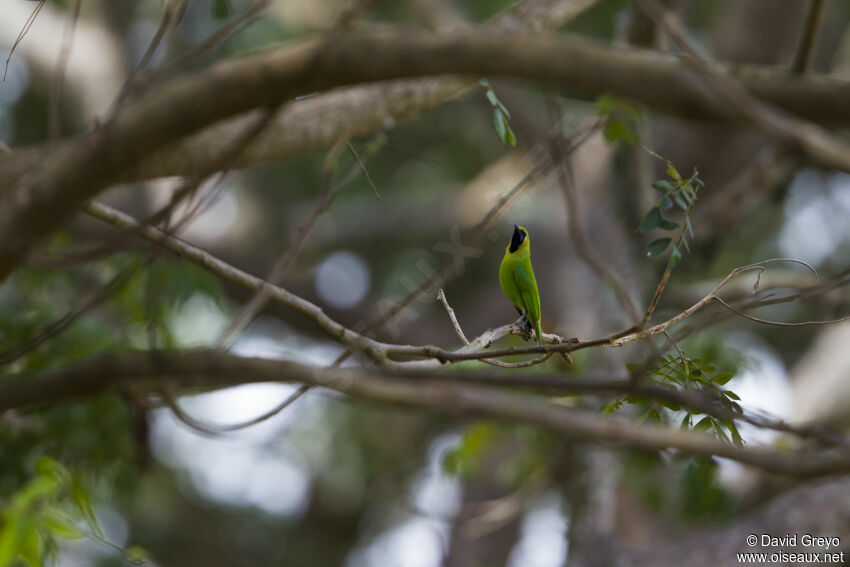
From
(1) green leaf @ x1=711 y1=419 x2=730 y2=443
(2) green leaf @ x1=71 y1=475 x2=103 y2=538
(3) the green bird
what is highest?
(3) the green bird

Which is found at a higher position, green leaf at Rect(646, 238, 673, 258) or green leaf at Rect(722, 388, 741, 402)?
green leaf at Rect(646, 238, 673, 258)

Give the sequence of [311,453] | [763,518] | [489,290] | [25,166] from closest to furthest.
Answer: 1. [25,166]
2. [763,518]
3. [489,290]
4. [311,453]

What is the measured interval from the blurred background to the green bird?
0.27 metres

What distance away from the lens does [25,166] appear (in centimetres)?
182

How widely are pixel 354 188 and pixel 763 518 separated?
749 cm

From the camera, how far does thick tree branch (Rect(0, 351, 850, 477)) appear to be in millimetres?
900

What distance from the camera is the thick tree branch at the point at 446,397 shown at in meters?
0.90

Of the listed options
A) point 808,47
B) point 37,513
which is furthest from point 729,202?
point 37,513

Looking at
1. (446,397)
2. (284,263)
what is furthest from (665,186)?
(446,397)

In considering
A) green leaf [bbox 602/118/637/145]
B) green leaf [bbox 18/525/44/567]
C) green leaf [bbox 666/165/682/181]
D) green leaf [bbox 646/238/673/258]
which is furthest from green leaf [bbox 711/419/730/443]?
green leaf [bbox 18/525/44/567]

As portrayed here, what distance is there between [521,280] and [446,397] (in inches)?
63.0

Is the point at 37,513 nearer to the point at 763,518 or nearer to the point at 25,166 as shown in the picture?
the point at 25,166

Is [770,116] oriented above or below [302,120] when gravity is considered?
below

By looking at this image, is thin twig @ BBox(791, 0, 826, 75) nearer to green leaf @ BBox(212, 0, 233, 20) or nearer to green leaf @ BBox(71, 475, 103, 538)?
green leaf @ BBox(212, 0, 233, 20)
